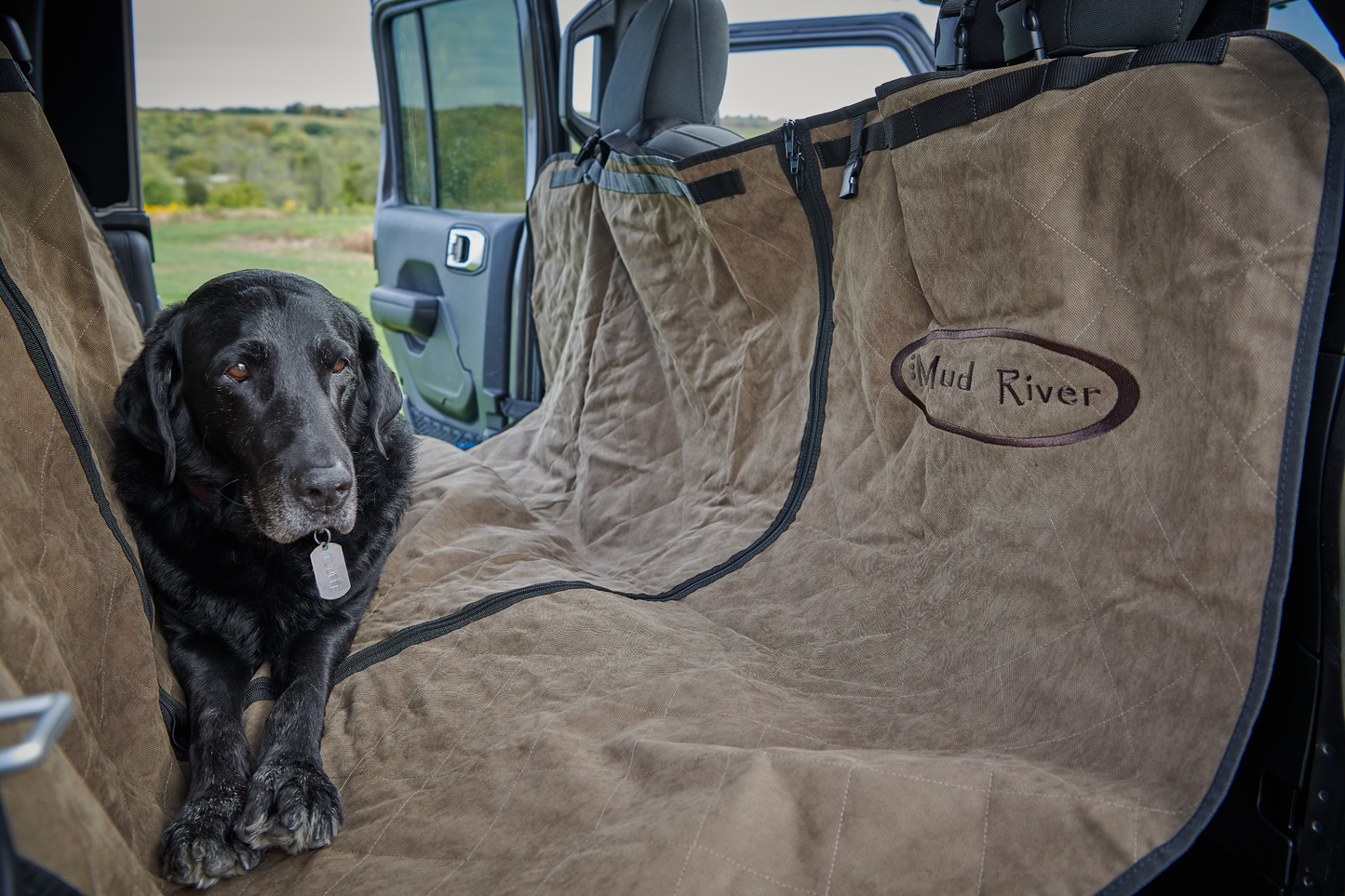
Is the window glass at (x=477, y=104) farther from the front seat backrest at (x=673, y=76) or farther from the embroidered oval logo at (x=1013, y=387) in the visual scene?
the embroidered oval logo at (x=1013, y=387)

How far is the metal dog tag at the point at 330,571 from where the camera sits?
5.75ft

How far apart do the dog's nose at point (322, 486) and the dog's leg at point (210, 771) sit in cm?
37

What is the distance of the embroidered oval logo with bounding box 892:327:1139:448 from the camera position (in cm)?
128

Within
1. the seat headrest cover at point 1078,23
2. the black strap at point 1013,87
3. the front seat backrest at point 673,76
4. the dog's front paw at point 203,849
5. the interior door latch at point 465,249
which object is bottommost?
the dog's front paw at point 203,849

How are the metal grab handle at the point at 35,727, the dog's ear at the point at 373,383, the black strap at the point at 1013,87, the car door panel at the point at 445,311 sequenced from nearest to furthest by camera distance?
1. the metal grab handle at the point at 35,727
2. the black strap at the point at 1013,87
3. the dog's ear at the point at 373,383
4. the car door panel at the point at 445,311

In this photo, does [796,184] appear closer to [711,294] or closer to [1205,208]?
[711,294]

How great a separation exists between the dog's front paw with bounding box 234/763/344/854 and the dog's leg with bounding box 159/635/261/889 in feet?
0.09

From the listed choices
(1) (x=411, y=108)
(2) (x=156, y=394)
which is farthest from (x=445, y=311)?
(2) (x=156, y=394)

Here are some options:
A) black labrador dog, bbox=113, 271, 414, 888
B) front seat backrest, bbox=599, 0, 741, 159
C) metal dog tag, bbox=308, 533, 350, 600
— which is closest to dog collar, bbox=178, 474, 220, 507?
black labrador dog, bbox=113, 271, 414, 888

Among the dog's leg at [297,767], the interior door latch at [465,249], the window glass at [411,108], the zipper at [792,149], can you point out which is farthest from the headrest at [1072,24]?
the window glass at [411,108]

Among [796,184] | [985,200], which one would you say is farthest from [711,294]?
[985,200]

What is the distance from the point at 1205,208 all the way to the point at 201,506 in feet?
6.32

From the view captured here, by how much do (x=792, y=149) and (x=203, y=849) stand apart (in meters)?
1.86

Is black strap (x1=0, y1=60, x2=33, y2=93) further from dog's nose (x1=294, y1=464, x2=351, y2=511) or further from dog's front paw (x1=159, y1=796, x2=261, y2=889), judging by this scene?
dog's front paw (x1=159, y1=796, x2=261, y2=889)
